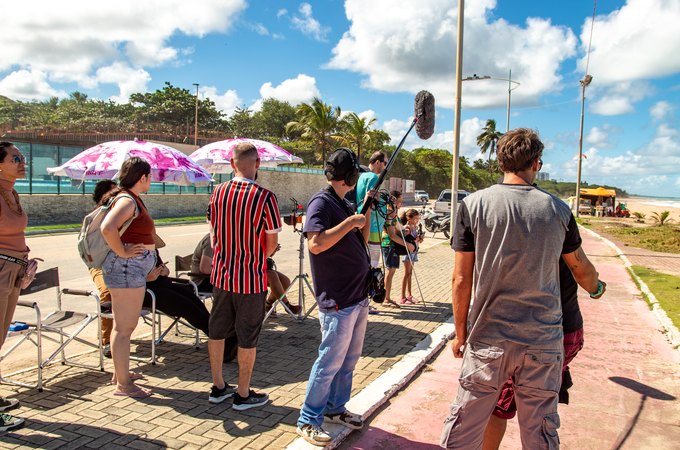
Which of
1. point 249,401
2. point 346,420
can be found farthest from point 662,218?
point 249,401

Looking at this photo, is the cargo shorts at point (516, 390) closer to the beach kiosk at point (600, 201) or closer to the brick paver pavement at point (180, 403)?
the brick paver pavement at point (180, 403)

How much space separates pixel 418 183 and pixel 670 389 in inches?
2582

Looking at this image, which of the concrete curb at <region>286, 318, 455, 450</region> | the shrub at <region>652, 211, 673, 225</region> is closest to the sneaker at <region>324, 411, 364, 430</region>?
the concrete curb at <region>286, 318, 455, 450</region>

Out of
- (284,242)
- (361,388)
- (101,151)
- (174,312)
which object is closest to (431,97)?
(361,388)

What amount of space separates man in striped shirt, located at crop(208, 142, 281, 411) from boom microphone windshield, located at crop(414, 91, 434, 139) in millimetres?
1500

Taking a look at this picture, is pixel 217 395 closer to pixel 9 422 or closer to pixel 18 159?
pixel 9 422

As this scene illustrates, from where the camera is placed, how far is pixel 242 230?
3.73 m

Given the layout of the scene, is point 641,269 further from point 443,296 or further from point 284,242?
point 284,242

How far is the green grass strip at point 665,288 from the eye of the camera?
8041 mm

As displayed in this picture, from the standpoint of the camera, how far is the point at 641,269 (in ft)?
42.0

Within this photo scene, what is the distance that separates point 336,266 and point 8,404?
268 cm

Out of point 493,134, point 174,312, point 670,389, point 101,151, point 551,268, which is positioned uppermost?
point 493,134

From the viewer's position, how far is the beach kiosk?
45969 millimetres

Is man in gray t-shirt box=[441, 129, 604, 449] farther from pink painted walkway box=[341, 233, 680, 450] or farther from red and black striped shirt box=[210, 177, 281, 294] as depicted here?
red and black striped shirt box=[210, 177, 281, 294]
